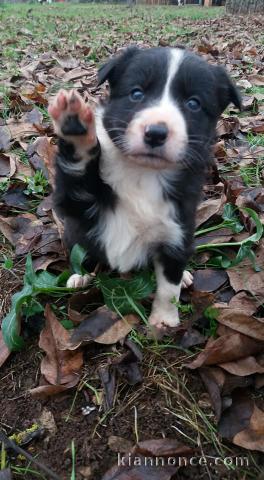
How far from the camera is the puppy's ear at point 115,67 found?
2.18 metres

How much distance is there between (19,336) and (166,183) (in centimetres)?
95

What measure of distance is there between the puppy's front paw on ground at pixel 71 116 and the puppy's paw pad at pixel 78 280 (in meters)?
0.82

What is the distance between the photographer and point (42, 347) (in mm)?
2102

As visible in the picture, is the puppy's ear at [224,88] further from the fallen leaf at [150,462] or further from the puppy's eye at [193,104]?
the fallen leaf at [150,462]

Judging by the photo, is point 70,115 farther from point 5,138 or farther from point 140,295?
point 5,138

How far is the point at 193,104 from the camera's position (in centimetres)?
207

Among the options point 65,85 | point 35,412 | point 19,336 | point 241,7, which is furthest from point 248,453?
point 241,7

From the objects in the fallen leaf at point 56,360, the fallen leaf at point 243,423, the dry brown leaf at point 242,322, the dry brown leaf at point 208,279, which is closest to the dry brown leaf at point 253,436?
the fallen leaf at point 243,423

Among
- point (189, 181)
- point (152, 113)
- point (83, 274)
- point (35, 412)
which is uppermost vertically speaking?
point (152, 113)

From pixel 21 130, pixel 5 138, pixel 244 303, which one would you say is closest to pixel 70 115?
pixel 244 303

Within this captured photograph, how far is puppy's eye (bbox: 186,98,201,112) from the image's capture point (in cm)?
205

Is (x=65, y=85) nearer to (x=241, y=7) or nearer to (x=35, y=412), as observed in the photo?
(x=35, y=412)

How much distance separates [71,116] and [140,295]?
0.93m

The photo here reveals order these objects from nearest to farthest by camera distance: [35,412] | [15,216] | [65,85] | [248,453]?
[248,453] < [35,412] < [15,216] < [65,85]
